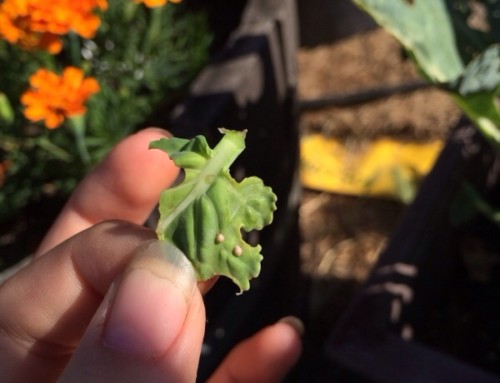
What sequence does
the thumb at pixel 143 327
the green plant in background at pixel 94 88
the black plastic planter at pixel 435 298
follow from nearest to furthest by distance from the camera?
1. the thumb at pixel 143 327
2. the black plastic planter at pixel 435 298
3. the green plant in background at pixel 94 88

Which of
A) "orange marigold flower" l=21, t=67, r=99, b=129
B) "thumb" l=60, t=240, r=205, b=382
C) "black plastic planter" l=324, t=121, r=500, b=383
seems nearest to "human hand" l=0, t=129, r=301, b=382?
"thumb" l=60, t=240, r=205, b=382

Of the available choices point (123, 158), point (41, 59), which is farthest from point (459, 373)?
point (41, 59)

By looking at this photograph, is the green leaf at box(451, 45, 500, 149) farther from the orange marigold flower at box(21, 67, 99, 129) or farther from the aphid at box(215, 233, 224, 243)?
the orange marigold flower at box(21, 67, 99, 129)

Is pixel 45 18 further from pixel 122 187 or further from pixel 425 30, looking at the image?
pixel 425 30

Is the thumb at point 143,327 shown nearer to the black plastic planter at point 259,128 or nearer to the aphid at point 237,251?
the aphid at point 237,251

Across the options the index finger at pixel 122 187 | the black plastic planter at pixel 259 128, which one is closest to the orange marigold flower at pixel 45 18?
the black plastic planter at pixel 259 128

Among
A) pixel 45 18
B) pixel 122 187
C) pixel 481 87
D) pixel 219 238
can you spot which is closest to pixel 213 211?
pixel 219 238
